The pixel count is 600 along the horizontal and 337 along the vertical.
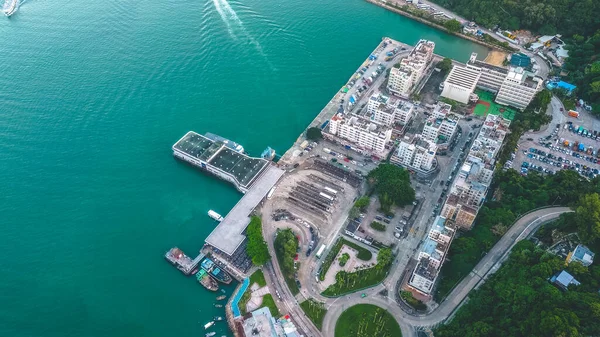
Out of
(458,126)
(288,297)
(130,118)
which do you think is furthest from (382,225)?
(130,118)

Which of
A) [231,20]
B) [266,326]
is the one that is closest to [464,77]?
[231,20]

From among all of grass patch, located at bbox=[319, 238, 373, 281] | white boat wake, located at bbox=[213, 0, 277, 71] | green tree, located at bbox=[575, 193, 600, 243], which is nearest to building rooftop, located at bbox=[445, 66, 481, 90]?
green tree, located at bbox=[575, 193, 600, 243]

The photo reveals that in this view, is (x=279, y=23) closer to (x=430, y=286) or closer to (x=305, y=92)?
(x=305, y=92)

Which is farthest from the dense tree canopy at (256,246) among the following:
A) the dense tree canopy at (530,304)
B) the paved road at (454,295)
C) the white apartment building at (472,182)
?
the white apartment building at (472,182)

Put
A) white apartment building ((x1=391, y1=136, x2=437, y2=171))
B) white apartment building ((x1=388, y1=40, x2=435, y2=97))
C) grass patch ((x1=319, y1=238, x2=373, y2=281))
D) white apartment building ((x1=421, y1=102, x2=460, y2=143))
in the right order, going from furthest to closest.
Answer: white apartment building ((x1=388, y1=40, x2=435, y2=97)) < white apartment building ((x1=421, y1=102, x2=460, y2=143)) < white apartment building ((x1=391, y1=136, x2=437, y2=171)) < grass patch ((x1=319, y1=238, x2=373, y2=281))

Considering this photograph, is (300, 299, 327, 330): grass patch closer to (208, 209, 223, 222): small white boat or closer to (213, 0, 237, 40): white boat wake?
(208, 209, 223, 222): small white boat
